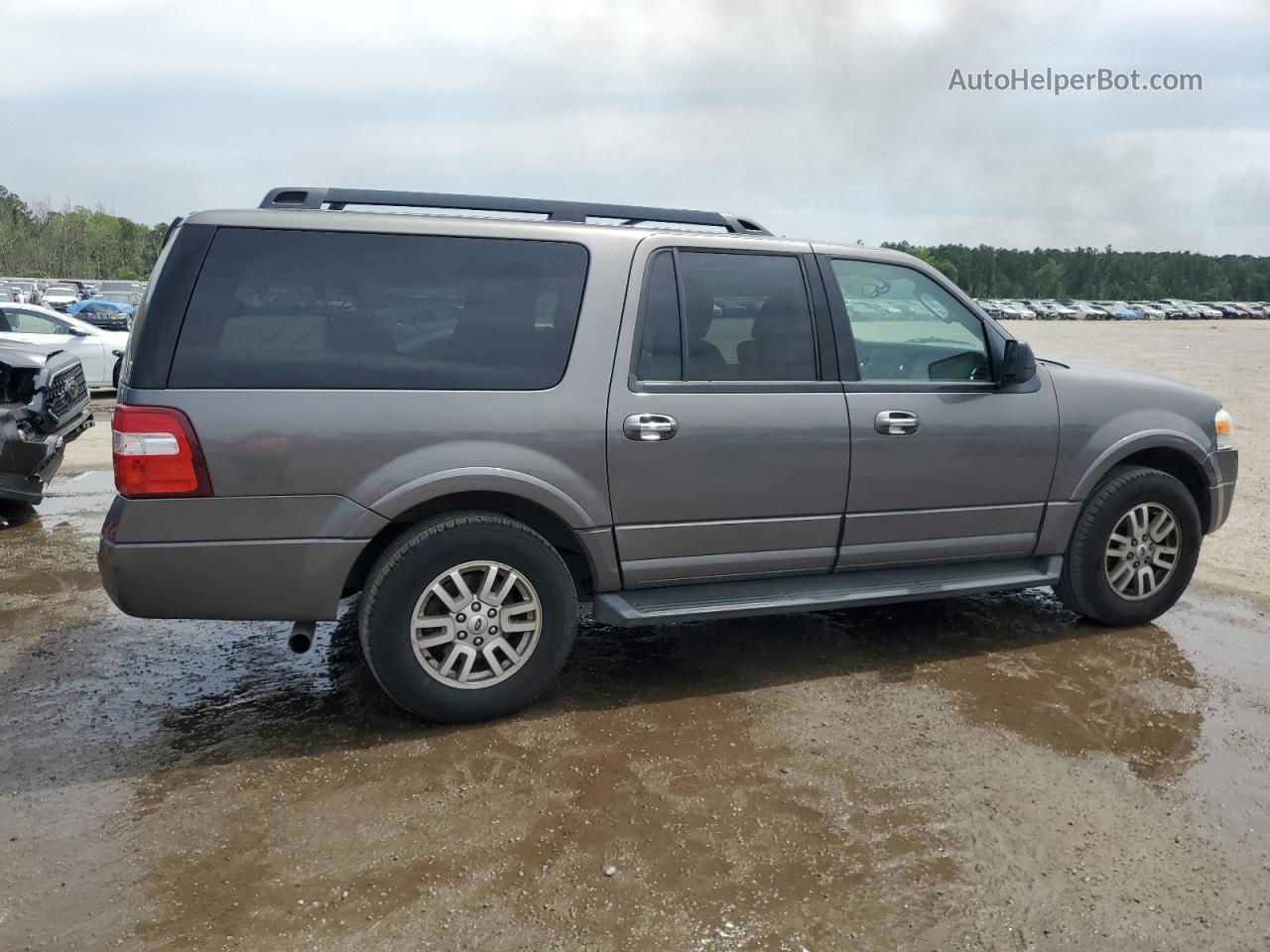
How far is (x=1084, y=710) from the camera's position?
4410mm

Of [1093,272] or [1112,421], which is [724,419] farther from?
[1093,272]

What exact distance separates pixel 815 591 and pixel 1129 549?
72.3 inches

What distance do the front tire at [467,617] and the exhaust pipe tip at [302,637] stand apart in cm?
21

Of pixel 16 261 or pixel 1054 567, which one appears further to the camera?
pixel 16 261

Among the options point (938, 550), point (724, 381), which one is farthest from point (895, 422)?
point (724, 381)

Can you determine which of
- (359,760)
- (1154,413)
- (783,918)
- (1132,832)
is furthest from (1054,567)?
(359,760)

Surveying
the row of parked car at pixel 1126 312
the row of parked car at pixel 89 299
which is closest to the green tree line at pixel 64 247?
the row of parked car at pixel 89 299

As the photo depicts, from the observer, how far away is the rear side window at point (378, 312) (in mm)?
3820

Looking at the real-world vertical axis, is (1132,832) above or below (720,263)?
below

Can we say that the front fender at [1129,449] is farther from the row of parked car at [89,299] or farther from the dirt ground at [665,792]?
the row of parked car at [89,299]

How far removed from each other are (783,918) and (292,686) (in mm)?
2567

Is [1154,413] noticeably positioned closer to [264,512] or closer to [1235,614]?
[1235,614]

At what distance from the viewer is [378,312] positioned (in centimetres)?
397

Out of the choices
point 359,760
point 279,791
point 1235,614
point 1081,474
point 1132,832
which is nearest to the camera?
point 1132,832
